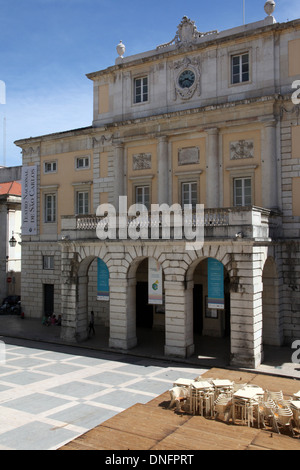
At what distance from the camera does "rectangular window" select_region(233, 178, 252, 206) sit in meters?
26.4

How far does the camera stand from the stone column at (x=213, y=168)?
88.1 feet

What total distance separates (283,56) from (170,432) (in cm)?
2187

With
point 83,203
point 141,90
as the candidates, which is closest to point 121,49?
point 141,90

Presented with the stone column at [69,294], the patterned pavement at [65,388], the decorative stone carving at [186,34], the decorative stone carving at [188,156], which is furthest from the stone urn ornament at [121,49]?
the patterned pavement at [65,388]

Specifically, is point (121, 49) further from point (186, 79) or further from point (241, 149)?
point (241, 149)

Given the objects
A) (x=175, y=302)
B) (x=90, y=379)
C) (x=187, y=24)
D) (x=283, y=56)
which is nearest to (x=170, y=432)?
(x=90, y=379)

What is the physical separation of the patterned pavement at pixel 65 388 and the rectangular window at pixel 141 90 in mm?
17367

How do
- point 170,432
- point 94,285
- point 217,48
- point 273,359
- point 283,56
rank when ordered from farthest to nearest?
point 94,285 → point 217,48 → point 283,56 → point 273,359 → point 170,432

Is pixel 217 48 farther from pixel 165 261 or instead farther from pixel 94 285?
pixel 94 285

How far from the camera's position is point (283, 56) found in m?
25.5

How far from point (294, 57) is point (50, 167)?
64.5 ft

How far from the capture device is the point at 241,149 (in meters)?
26.3

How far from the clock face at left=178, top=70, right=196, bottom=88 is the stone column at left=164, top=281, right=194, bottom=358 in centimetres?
1357

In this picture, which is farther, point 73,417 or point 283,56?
point 283,56
